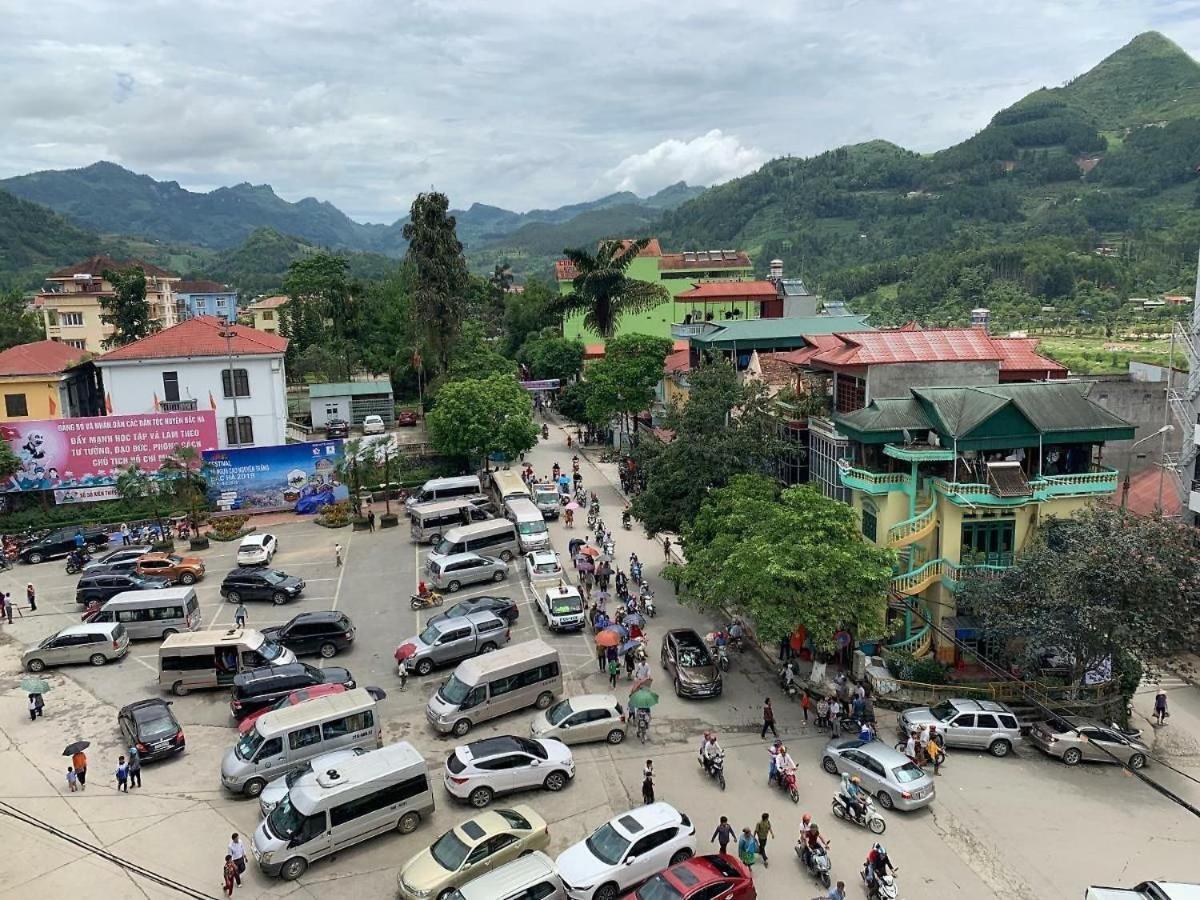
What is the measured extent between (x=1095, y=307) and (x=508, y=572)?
107m

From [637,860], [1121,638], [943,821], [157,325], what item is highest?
[157,325]

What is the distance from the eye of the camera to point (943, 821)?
18766 millimetres

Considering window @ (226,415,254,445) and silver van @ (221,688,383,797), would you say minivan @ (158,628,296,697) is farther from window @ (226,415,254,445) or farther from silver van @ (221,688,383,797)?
window @ (226,415,254,445)

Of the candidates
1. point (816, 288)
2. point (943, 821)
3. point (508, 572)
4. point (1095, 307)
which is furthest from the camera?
point (816, 288)

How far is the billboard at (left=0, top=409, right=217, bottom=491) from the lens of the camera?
42781 millimetres

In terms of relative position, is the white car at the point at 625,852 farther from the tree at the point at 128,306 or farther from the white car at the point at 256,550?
the tree at the point at 128,306

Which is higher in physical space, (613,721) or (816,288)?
(816,288)

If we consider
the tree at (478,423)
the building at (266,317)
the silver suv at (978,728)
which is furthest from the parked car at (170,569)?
the building at (266,317)

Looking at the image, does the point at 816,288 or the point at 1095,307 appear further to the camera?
the point at 816,288

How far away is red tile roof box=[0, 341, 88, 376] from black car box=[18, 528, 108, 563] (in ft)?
41.2

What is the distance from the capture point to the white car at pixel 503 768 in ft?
62.5

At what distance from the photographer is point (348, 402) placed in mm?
59531

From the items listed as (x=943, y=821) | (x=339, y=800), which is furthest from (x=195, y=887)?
(x=943, y=821)

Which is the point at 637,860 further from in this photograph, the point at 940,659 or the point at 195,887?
the point at 940,659
